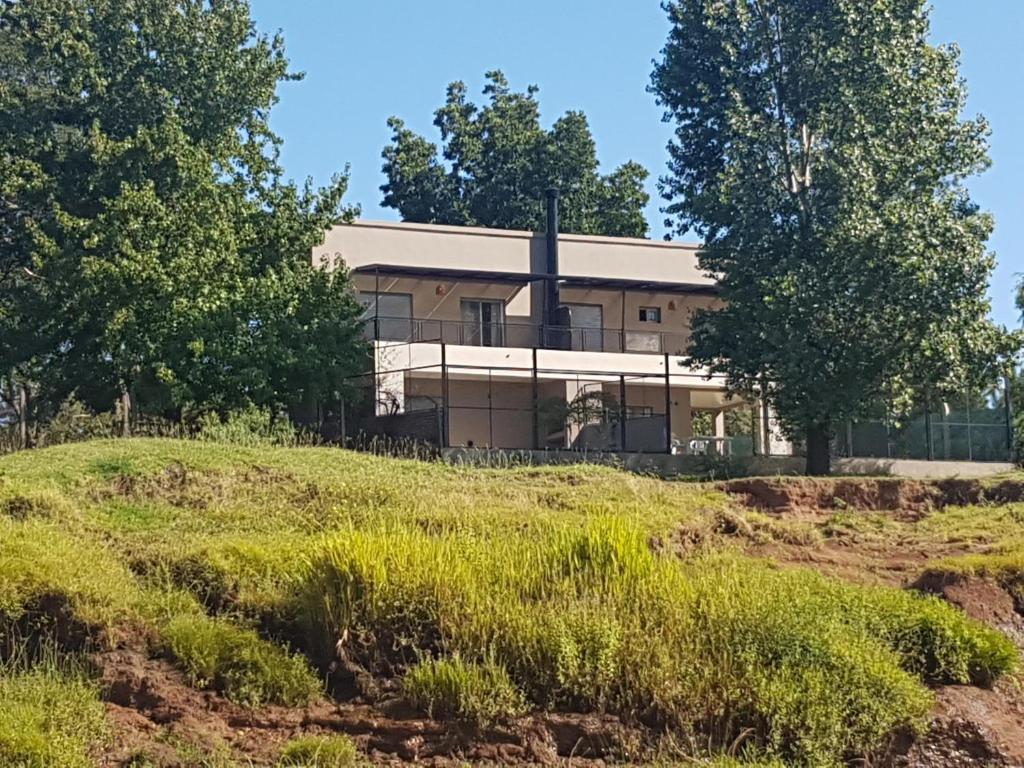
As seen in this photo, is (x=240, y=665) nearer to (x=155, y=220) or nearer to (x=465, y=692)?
(x=465, y=692)

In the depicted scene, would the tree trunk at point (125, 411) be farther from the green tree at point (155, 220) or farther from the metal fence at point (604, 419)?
the metal fence at point (604, 419)

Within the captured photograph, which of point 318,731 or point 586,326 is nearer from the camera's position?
point 318,731

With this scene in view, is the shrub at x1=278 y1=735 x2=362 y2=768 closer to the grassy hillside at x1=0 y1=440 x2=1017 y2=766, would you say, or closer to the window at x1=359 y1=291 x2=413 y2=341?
the grassy hillside at x1=0 y1=440 x2=1017 y2=766

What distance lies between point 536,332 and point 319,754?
93.0ft

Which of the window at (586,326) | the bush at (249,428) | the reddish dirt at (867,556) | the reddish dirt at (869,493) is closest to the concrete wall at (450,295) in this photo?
the window at (586,326)

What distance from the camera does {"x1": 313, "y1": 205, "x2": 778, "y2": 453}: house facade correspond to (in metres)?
35.3

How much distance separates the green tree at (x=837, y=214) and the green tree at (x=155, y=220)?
8.16 meters

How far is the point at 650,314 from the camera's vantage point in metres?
42.7

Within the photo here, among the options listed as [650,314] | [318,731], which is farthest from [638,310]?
[318,731]

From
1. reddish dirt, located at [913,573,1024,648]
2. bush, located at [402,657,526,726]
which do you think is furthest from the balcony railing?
bush, located at [402,657,526,726]

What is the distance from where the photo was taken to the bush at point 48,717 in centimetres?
1143

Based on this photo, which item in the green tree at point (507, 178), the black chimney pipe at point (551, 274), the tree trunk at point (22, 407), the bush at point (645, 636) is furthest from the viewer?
the green tree at point (507, 178)

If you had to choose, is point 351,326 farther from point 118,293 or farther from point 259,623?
point 259,623

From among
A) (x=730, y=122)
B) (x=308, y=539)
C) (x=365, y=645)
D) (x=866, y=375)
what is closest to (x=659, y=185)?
(x=730, y=122)
